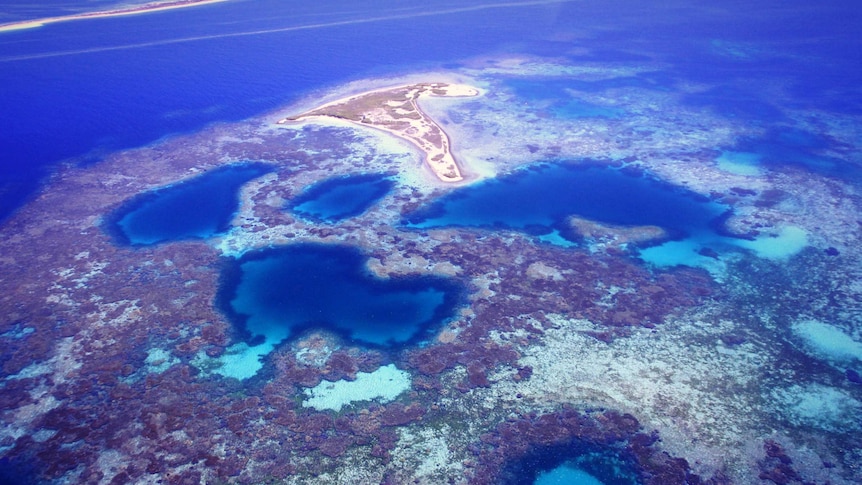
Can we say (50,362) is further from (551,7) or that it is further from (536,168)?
(551,7)

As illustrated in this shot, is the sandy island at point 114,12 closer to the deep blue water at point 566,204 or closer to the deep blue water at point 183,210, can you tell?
the deep blue water at point 183,210

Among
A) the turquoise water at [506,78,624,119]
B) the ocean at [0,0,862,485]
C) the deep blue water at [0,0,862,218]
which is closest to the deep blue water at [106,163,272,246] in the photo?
the ocean at [0,0,862,485]

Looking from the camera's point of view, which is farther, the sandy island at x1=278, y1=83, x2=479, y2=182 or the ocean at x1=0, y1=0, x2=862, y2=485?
the sandy island at x1=278, y1=83, x2=479, y2=182

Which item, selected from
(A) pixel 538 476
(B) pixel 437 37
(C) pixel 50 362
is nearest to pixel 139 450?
(C) pixel 50 362

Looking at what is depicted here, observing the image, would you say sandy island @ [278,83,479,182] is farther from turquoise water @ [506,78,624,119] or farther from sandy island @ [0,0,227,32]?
sandy island @ [0,0,227,32]

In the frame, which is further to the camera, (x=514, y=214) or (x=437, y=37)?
(x=437, y=37)

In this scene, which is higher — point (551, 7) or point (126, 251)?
point (551, 7)

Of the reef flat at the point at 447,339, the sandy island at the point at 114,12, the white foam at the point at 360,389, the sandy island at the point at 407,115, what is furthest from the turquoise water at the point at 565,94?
the sandy island at the point at 114,12
